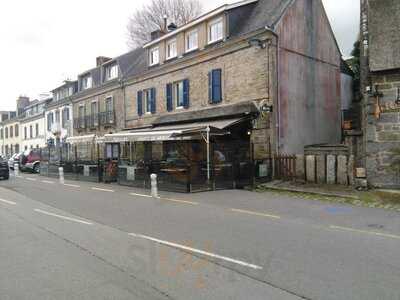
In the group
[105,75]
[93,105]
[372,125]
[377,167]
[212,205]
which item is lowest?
[212,205]

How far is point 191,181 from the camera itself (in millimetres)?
15562

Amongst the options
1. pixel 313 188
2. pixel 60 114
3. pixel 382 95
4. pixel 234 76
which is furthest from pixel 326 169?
pixel 60 114

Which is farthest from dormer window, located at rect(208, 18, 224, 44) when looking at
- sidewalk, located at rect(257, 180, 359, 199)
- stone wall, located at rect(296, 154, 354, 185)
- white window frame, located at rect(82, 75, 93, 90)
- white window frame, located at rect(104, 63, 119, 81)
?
white window frame, located at rect(82, 75, 93, 90)

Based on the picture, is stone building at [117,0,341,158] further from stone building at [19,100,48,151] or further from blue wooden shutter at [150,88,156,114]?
stone building at [19,100,48,151]

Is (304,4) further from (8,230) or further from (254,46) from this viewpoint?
(8,230)

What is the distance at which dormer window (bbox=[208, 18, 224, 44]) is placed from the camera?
2137 centimetres

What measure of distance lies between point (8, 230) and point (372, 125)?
39.1ft

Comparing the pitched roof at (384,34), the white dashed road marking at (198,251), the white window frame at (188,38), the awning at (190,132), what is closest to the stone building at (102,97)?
the white window frame at (188,38)

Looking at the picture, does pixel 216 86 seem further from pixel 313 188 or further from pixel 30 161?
pixel 30 161

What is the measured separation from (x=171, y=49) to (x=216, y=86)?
5.74 meters

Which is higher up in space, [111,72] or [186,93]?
[111,72]

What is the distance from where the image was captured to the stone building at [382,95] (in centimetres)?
1405

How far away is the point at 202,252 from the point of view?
6668mm

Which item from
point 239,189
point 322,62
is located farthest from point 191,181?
point 322,62
